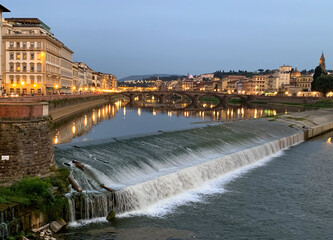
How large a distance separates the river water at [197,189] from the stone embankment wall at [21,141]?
2.36 metres

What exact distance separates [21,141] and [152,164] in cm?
970

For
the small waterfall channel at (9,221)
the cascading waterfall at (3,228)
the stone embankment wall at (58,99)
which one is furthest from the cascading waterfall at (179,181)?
the stone embankment wall at (58,99)

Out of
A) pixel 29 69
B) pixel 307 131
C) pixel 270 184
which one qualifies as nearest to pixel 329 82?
pixel 307 131

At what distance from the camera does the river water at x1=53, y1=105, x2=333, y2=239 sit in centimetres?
1722

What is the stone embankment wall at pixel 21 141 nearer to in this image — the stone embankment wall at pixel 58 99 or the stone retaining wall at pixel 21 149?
the stone retaining wall at pixel 21 149

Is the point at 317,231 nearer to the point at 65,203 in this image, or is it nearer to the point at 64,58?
the point at 65,203

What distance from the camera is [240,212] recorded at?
65.0ft

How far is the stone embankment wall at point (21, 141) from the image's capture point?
54.7 ft

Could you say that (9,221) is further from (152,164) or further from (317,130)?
(317,130)

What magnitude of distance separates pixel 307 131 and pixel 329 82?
83.1 m

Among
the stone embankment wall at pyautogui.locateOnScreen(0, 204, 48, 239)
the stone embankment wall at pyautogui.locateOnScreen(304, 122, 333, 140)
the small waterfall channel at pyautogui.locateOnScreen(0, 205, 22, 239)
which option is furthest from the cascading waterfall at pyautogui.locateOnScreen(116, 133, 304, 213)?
the stone embankment wall at pyautogui.locateOnScreen(304, 122, 333, 140)

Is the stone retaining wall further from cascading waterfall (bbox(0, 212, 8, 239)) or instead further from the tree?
the tree

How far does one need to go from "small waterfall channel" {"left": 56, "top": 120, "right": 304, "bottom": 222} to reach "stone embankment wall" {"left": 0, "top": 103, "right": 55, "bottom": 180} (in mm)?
2334

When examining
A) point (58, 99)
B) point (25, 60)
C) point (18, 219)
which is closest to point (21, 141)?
point (18, 219)
